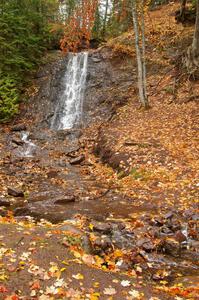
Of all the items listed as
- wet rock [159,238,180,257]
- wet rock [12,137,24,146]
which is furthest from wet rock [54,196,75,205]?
wet rock [12,137,24,146]

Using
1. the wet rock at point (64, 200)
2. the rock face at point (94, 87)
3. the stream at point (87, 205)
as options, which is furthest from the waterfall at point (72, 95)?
the wet rock at point (64, 200)

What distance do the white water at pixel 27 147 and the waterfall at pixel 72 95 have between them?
210 centimetres

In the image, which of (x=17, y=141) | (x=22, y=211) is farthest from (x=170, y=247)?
(x=17, y=141)

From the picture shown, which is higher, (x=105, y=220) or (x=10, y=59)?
(x=10, y=59)

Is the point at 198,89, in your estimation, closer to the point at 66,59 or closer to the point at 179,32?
the point at 179,32

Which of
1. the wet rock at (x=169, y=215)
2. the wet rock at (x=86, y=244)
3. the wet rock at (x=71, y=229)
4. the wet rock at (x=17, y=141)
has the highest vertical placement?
the wet rock at (x=17, y=141)

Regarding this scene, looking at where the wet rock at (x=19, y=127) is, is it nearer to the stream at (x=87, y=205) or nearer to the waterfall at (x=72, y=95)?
the stream at (x=87, y=205)

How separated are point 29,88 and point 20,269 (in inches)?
719

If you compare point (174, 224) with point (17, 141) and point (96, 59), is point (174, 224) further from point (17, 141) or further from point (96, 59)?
point (96, 59)

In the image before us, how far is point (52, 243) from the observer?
5.48 m

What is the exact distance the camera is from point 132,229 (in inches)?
290

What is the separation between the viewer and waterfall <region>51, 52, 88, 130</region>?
1980 centimetres

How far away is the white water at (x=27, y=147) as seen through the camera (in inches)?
637

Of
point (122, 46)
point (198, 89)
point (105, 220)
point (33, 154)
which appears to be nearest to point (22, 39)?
point (122, 46)
